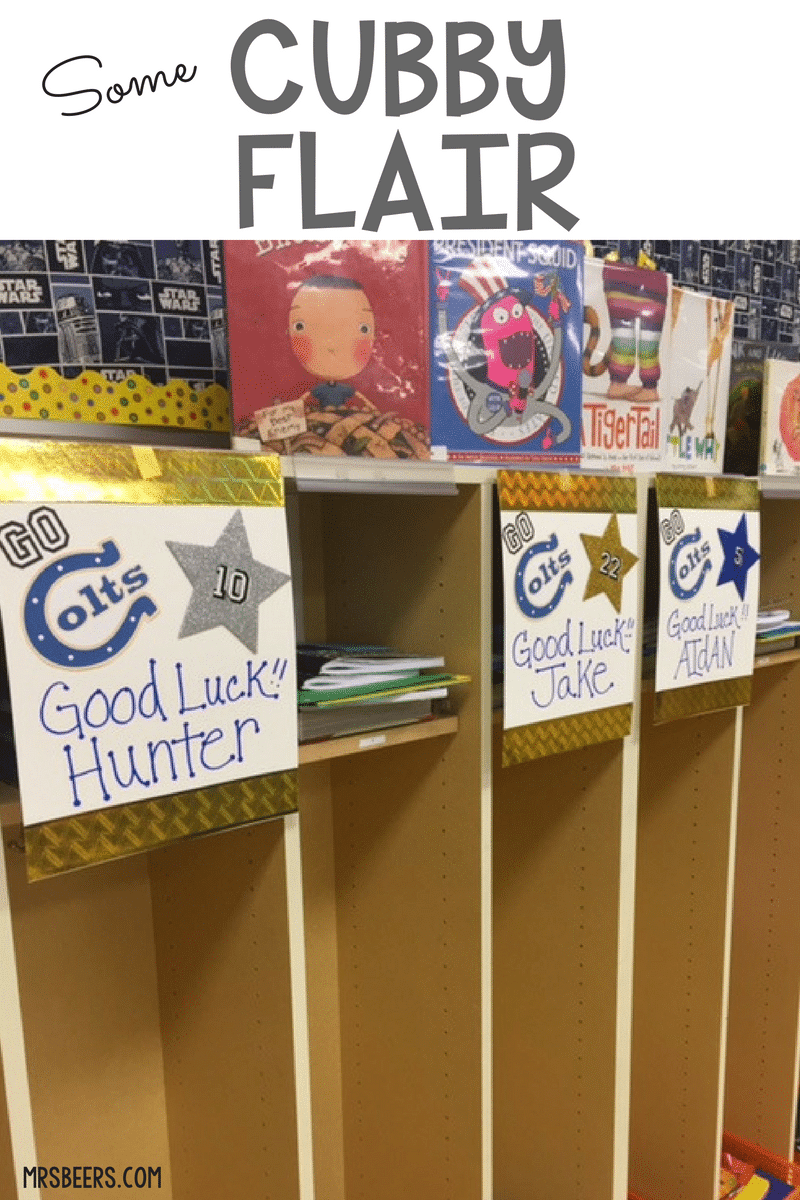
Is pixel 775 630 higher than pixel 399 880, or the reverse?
pixel 775 630

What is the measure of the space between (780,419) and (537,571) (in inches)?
31.3

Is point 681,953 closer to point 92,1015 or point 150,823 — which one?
point 92,1015

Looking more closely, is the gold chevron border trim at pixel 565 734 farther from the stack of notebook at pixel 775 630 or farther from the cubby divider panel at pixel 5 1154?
the cubby divider panel at pixel 5 1154

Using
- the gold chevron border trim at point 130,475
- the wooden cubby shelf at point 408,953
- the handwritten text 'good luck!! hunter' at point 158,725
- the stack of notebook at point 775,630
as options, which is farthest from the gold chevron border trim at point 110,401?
the stack of notebook at point 775,630

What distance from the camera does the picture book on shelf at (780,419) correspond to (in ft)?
5.58

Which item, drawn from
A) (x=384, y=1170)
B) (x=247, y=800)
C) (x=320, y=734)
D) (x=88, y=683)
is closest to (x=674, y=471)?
(x=320, y=734)

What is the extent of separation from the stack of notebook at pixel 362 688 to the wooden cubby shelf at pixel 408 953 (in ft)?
0.11

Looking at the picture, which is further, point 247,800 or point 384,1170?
point 384,1170

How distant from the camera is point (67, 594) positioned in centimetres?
81

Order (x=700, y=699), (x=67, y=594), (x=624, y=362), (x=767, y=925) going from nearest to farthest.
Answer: (x=67, y=594) < (x=624, y=362) < (x=700, y=699) < (x=767, y=925)
